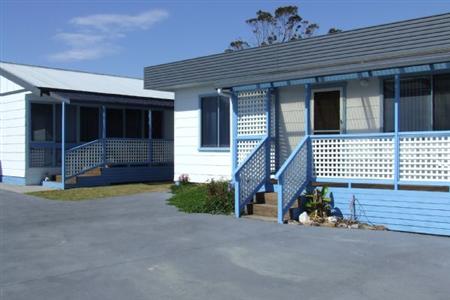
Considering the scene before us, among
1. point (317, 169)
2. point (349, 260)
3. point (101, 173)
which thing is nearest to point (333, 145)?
point (317, 169)

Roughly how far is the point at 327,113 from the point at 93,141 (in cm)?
888

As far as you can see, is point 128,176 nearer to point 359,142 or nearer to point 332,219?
point 332,219

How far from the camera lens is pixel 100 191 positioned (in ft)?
51.9

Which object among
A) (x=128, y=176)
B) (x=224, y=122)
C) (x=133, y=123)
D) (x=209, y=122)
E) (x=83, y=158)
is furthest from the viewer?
(x=133, y=123)

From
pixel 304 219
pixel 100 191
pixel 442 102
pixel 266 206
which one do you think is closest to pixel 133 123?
pixel 100 191

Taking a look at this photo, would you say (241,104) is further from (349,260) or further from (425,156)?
(349,260)

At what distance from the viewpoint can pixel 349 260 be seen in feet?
22.7

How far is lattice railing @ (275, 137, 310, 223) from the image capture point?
32.4 feet

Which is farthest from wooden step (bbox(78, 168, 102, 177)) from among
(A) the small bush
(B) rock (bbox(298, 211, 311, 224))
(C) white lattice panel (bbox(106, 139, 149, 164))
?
(B) rock (bbox(298, 211, 311, 224))

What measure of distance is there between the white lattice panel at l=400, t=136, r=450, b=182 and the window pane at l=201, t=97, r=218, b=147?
6681mm

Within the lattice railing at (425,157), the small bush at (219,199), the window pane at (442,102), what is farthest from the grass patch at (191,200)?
the window pane at (442,102)

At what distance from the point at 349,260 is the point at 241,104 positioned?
6.20 meters

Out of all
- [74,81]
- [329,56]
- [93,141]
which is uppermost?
[74,81]

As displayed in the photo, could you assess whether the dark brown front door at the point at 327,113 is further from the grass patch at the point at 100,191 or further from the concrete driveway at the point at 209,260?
the grass patch at the point at 100,191
